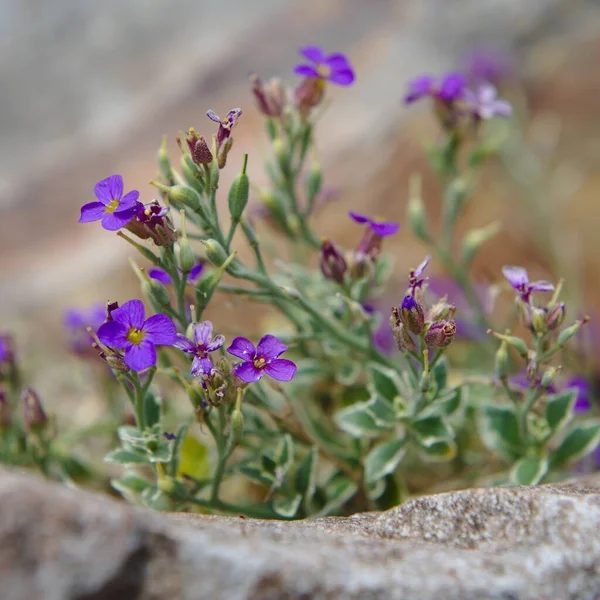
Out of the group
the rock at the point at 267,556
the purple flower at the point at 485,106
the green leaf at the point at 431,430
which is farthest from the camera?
the purple flower at the point at 485,106

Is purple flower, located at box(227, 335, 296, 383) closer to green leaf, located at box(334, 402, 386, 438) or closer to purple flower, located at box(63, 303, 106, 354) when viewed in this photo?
green leaf, located at box(334, 402, 386, 438)

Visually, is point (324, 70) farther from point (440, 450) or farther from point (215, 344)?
point (440, 450)

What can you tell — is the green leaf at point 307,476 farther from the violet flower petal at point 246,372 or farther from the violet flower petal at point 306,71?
the violet flower petal at point 306,71

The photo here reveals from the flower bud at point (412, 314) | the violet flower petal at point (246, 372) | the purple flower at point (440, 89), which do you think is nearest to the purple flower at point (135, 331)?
the violet flower petal at point (246, 372)

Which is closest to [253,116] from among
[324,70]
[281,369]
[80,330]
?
[80,330]

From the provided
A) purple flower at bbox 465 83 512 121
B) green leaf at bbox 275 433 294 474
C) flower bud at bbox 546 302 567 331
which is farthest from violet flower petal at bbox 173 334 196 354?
purple flower at bbox 465 83 512 121

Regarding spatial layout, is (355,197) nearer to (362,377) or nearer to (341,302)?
(362,377)
